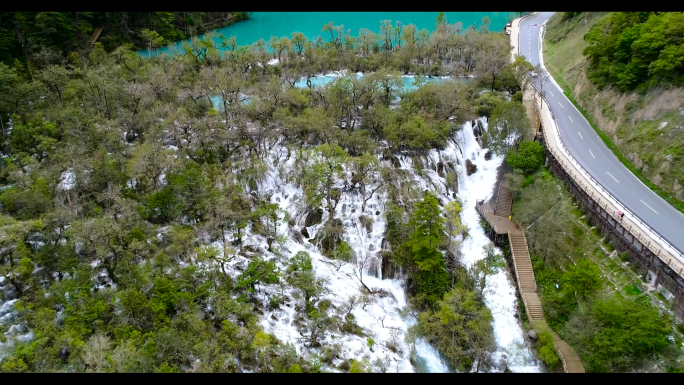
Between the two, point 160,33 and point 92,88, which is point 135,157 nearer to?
point 92,88

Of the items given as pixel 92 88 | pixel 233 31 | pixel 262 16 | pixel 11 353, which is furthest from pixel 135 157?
pixel 262 16

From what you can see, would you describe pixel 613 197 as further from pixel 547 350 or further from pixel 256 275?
pixel 256 275

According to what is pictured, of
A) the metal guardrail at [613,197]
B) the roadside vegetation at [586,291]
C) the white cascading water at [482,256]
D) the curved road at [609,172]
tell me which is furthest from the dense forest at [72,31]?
the roadside vegetation at [586,291]

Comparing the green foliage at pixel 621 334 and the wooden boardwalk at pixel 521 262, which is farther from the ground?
the green foliage at pixel 621 334

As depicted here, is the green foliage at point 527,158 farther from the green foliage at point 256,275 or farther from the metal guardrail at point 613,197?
the green foliage at point 256,275

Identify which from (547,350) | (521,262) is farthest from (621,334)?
(521,262)
